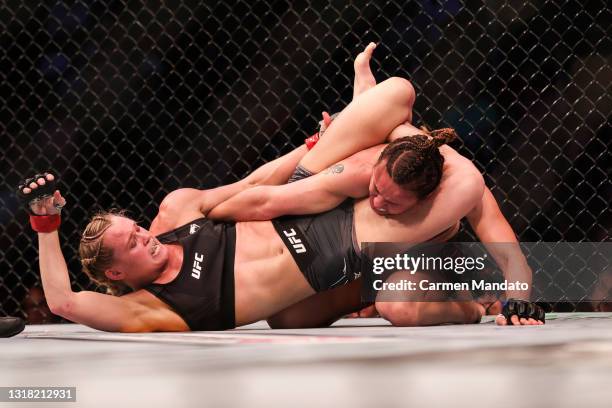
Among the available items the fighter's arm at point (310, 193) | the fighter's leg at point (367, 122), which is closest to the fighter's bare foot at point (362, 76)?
the fighter's leg at point (367, 122)

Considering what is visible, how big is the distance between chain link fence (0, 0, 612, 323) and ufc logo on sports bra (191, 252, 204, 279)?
1.13 meters

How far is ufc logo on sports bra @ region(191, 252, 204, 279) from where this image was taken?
1676mm

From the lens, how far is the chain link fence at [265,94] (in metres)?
2.72

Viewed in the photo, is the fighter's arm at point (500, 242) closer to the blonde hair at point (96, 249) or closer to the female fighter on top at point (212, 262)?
the female fighter on top at point (212, 262)

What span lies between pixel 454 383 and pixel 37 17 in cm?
255

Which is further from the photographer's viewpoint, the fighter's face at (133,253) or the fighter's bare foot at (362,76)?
the fighter's bare foot at (362,76)

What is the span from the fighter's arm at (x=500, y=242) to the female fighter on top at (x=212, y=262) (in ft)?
0.43

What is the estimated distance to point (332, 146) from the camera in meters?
1.83

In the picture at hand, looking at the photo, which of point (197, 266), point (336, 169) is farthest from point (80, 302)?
point (336, 169)

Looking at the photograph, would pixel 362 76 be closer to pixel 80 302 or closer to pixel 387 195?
pixel 387 195

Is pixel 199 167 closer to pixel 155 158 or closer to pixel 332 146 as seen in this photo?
pixel 155 158

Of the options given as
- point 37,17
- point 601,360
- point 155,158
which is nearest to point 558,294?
point 155,158

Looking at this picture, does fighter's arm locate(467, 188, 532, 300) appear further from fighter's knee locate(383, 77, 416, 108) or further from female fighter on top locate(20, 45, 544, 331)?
fighter's knee locate(383, 77, 416, 108)

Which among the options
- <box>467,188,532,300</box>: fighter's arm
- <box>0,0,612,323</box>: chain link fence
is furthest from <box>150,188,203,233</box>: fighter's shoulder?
<box>0,0,612,323</box>: chain link fence
